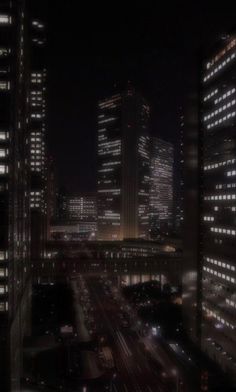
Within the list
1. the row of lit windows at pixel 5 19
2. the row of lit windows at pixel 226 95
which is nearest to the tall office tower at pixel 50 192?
the row of lit windows at pixel 226 95

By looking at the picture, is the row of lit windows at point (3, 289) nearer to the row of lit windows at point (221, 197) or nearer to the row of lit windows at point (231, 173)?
the row of lit windows at point (221, 197)

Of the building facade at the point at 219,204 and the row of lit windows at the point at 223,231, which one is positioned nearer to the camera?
the building facade at the point at 219,204

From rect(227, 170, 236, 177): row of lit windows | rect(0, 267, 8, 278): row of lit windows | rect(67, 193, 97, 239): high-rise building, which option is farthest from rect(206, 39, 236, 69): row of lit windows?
rect(67, 193, 97, 239): high-rise building

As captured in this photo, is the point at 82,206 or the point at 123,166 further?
the point at 82,206

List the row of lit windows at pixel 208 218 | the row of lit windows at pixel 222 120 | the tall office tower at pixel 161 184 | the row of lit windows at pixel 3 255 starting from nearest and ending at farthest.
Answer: the row of lit windows at pixel 3 255 → the row of lit windows at pixel 222 120 → the row of lit windows at pixel 208 218 → the tall office tower at pixel 161 184

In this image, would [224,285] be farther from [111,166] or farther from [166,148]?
[166,148]

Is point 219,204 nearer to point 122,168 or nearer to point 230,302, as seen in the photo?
point 230,302

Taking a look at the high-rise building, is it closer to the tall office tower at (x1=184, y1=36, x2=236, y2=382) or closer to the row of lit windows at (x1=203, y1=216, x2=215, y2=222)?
the tall office tower at (x1=184, y1=36, x2=236, y2=382)

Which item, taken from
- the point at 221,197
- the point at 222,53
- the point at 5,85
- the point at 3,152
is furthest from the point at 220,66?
the point at 3,152
